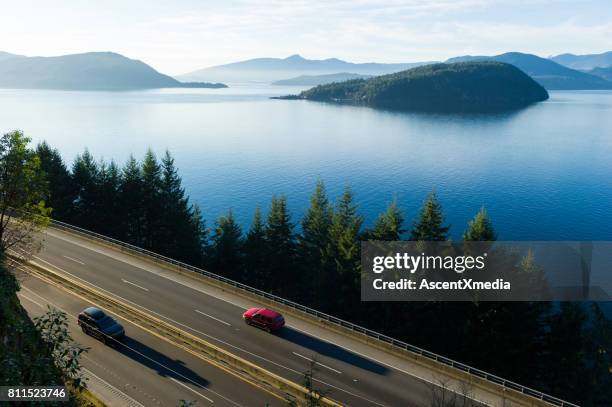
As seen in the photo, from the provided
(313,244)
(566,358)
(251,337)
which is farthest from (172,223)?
(566,358)

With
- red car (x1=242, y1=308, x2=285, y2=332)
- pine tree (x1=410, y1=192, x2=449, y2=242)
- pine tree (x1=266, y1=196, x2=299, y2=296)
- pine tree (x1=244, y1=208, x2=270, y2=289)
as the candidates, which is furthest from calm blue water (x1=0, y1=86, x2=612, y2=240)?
red car (x1=242, y1=308, x2=285, y2=332)

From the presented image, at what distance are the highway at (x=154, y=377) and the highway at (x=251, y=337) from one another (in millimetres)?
327

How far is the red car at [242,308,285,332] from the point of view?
31.1m

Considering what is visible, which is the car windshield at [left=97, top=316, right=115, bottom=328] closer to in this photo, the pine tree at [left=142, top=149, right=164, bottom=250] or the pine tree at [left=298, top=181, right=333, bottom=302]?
the pine tree at [left=298, top=181, right=333, bottom=302]

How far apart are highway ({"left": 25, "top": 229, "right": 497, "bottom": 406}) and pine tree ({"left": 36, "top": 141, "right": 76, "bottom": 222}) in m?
16.5

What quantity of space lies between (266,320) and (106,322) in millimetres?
11231

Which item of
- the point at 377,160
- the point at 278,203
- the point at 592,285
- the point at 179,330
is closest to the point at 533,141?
the point at 377,160

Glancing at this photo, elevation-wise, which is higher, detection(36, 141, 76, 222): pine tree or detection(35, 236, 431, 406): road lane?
detection(36, 141, 76, 222): pine tree

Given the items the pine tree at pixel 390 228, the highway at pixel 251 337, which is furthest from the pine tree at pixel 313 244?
the highway at pixel 251 337

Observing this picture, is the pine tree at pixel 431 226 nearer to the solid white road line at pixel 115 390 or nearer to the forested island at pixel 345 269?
the forested island at pixel 345 269

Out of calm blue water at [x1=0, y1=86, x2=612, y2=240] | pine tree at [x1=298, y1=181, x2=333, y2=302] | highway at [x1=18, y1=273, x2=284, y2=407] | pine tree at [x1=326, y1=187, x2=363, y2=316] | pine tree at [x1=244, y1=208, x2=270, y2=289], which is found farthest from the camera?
calm blue water at [x1=0, y1=86, x2=612, y2=240]

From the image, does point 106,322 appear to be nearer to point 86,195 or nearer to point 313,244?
point 313,244

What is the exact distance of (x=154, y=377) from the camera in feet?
84.8

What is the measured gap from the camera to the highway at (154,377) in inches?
952
